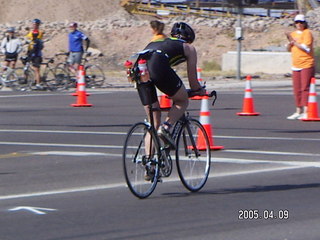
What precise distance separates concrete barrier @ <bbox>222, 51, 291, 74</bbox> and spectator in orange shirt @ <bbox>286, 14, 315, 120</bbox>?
20.9 meters

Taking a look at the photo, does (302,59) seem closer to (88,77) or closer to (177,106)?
(177,106)

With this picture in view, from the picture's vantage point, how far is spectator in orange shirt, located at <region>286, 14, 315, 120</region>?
17656mm

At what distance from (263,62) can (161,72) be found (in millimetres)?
30860

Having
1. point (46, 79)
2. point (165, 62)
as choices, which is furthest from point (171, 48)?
point (46, 79)

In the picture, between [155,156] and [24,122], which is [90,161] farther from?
[24,122]

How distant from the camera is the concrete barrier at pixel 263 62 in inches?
1534

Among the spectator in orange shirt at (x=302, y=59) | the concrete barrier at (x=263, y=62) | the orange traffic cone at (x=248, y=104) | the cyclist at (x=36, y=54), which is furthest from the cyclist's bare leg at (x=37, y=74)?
the concrete barrier at (x=263, y=62)

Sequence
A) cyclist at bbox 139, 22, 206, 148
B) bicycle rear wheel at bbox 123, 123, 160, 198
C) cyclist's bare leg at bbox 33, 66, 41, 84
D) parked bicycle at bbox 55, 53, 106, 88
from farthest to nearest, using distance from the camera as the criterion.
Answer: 1. parked bicycle at bbox 55, 53, 106, 88
2. cyclist's bare leg at bbox 33, 66, 41, 84
3. cyclist at bbox 139, 22, 206, 148
4. bicycle rear wheel at bbox 123, 123, 160, 198

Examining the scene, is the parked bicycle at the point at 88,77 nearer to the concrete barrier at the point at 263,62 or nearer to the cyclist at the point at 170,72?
the concrete barrier at the point at 263,62

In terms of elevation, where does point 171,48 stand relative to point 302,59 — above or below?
above

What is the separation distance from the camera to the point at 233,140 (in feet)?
48.5

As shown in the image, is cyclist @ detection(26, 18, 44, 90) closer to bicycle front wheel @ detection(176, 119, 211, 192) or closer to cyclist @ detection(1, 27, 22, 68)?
cyclist @ detection(1, 27, 22, 68)

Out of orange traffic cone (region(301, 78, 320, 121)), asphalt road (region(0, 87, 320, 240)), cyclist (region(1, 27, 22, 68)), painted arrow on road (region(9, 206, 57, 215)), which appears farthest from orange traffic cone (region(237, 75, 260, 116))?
cyclist (region(1, 27, 22, 68))
